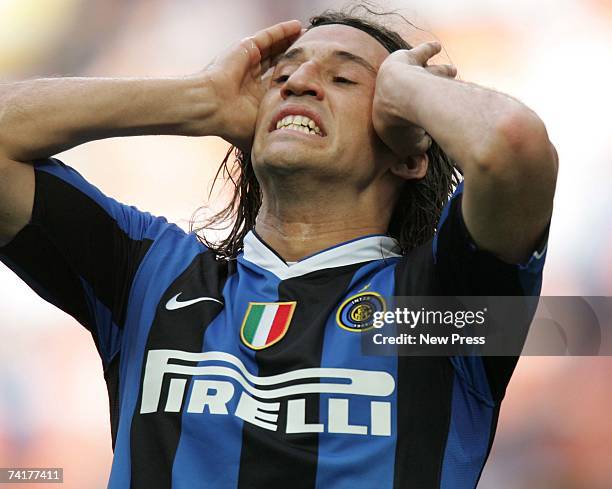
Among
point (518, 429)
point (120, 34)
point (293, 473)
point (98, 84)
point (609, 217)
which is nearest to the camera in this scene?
point (293, 473)

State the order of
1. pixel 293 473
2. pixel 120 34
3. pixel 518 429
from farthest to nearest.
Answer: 1. pixel 120 34
2. pixel 518 429
3. pixel 293 473

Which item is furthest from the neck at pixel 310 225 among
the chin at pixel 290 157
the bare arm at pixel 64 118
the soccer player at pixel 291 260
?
the bare arm at pixel 64 118

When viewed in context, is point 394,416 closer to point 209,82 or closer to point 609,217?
point 209,82

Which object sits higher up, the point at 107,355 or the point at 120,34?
the point at 120,34

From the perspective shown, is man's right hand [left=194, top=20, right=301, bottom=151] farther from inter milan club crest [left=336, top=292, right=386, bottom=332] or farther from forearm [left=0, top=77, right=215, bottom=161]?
inter milan club crest [left=336, top=292, right=386, bottom=332]

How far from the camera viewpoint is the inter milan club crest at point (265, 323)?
230 cm

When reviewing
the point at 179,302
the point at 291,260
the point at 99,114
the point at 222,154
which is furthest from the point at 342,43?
the point at 222,154

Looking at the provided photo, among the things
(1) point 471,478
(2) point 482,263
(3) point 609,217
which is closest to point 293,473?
(1) point 471,478

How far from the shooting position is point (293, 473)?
2088mm

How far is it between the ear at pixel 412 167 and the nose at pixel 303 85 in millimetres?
298

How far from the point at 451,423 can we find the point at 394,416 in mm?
121

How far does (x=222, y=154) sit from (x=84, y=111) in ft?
9.92

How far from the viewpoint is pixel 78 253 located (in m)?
2.38

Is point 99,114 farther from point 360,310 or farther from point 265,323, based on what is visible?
point 360,310
